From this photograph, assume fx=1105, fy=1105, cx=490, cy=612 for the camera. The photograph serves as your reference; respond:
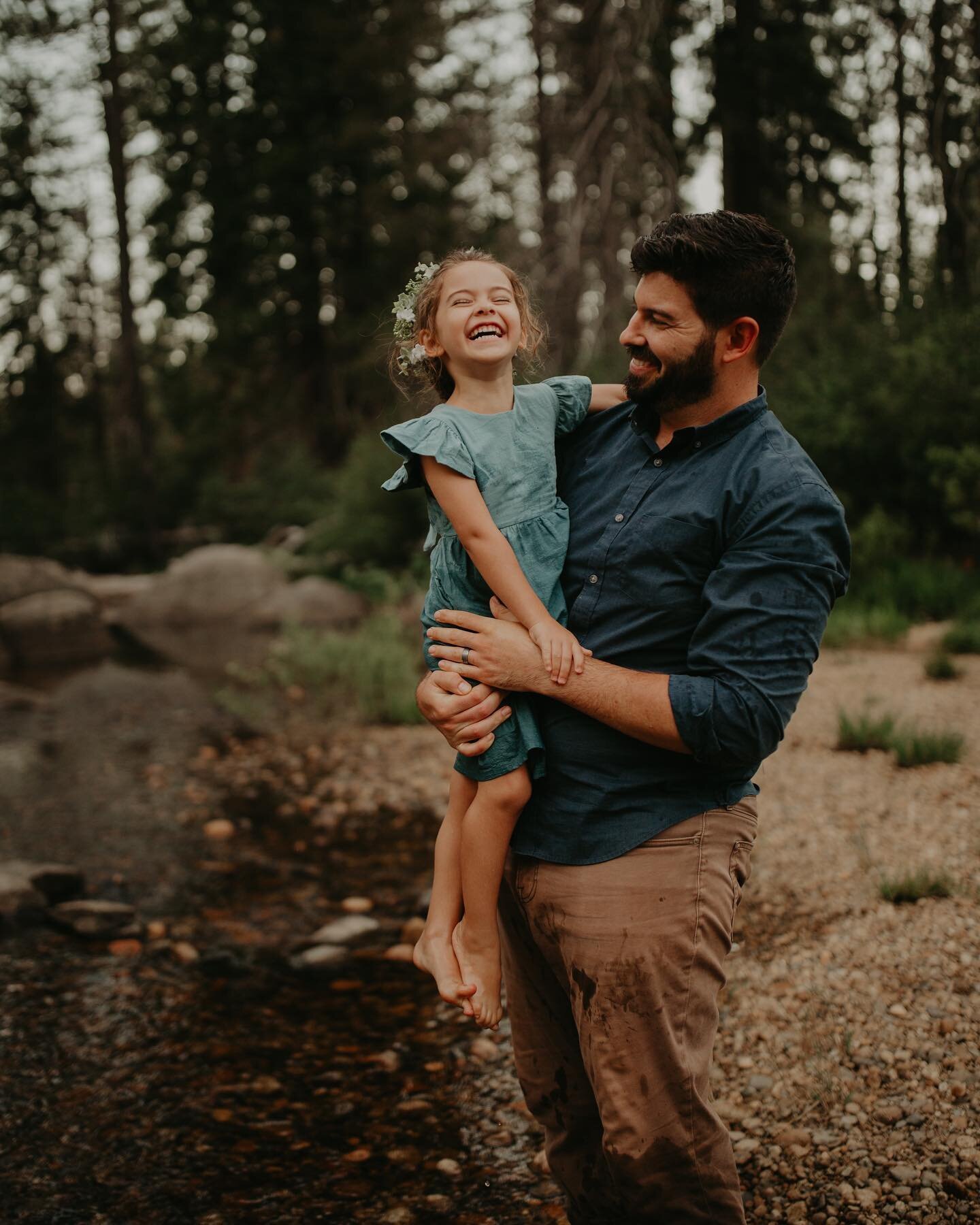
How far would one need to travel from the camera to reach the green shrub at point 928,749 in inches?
231

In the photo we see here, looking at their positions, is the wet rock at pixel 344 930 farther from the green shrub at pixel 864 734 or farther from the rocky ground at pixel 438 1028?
the green shrub at pixel 864 734

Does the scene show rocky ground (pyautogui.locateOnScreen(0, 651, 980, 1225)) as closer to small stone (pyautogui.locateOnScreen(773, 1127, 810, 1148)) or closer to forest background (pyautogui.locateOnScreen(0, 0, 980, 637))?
small stone (pyautogui.locateOnScreen(773, 1127, 810, 1148))

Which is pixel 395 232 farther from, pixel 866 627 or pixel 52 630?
pixel 866 627

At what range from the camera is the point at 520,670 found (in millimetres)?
2145

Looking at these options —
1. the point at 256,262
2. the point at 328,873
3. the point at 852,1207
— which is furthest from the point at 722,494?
the point at 256,262

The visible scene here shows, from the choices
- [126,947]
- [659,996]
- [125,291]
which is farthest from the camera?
[125,291]

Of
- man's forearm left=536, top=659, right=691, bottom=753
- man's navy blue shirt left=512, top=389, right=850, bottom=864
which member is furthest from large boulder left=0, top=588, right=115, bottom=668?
man's forearm left=536, top=659, right=691, bottom=753

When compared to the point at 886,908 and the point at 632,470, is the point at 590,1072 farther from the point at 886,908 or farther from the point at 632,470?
the point at 886,908

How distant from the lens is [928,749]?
232 inches

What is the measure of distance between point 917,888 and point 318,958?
2466 mm

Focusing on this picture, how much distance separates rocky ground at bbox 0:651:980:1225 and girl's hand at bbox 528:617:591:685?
1.73 m

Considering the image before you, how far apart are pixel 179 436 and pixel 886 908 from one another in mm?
21674

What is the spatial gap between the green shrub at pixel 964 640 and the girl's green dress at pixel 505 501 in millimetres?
6429

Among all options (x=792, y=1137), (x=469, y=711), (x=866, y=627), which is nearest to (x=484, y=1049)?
(x=792, y=1137)
